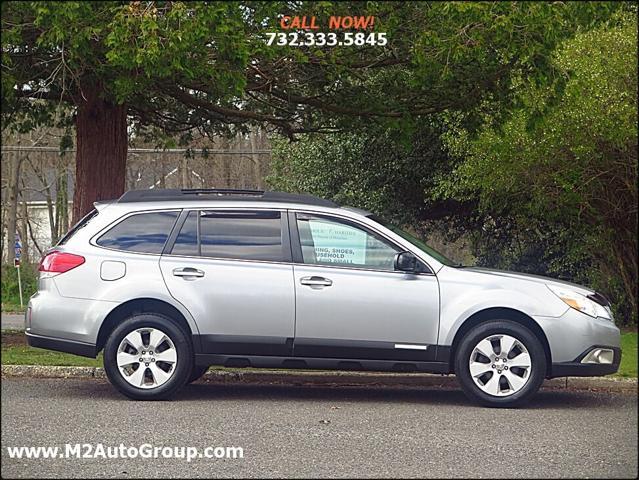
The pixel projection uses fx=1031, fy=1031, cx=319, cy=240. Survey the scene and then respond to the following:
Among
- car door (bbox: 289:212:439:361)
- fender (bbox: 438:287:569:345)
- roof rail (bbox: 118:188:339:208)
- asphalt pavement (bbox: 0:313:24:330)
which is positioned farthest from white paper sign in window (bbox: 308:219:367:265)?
asphalt pavement (bbox: 0:313:24:330)

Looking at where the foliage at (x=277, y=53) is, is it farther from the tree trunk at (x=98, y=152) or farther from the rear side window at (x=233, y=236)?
the rear side window at (x=233, y=236)

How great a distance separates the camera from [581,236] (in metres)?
17.4

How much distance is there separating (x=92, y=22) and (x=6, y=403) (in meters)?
4.00

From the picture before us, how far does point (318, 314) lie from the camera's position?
8711 mm

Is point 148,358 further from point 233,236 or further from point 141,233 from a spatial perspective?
point 233,236

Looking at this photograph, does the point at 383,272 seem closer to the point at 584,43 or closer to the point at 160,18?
the point at 160,18

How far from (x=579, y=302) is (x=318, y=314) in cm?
222

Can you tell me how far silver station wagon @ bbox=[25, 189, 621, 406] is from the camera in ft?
28.3

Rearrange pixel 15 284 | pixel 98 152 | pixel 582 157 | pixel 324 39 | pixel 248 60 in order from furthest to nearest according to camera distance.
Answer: pixel 15 284 < pixel 582 157 < pixel 98 152 < pixel 324 39 < pixel 248 60

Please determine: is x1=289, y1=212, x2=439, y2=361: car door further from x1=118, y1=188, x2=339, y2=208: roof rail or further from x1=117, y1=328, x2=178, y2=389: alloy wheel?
x1=117, y1=328, x2=178, y2=389: alloy wheel

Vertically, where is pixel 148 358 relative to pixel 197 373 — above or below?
above

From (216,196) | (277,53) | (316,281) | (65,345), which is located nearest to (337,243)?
(316,281)

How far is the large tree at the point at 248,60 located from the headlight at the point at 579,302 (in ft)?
10.3

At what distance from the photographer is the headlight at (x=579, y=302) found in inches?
344
